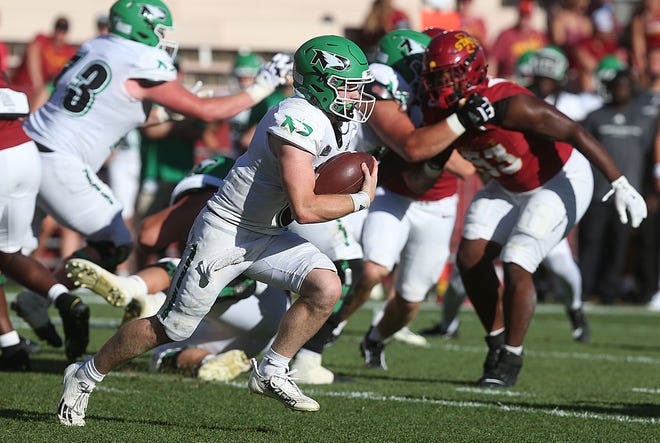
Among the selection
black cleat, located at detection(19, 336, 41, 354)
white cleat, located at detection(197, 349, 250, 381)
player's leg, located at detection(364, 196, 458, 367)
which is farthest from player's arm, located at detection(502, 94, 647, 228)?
black cleat, located at detection(19, 336, 41, 354)

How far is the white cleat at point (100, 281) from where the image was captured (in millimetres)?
5488

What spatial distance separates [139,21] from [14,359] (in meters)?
1.85

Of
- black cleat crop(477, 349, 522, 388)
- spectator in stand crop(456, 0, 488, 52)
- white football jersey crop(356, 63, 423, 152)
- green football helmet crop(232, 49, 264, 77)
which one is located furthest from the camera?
spectator in stand crop(456, 0, 488, 52)

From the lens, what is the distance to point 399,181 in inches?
262

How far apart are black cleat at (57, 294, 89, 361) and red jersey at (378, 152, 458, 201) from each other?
6.23 feet

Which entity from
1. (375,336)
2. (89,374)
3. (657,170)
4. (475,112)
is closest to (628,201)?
(475,112)

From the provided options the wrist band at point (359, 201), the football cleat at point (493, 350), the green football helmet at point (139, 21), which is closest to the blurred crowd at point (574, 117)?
the green football helmet at point (139, 21)

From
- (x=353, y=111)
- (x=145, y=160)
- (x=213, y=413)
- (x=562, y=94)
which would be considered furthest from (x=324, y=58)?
(x=562, y=94)

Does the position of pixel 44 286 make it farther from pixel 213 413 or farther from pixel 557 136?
pixel 557 136

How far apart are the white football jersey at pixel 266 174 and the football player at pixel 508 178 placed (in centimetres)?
129

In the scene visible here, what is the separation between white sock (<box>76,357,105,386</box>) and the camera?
439 centimetres

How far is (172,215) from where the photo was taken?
6039mm

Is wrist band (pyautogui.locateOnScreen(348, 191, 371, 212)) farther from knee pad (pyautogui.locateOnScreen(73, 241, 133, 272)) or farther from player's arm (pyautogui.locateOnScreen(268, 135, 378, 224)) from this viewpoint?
knee pad (pyautogui.locateOnScreen(73, 241, 133, 272))

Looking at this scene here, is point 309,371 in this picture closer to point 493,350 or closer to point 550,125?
point 493,350
